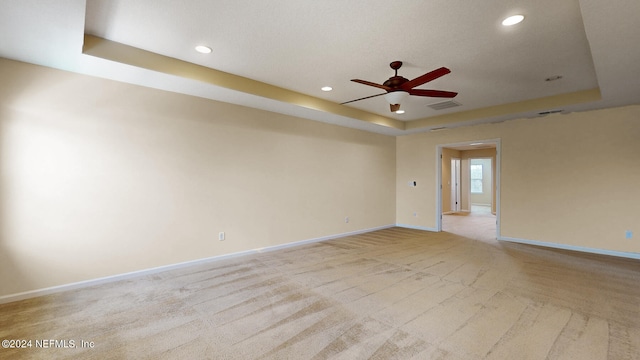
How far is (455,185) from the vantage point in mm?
10578

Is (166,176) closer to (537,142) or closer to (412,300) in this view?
(412,300)

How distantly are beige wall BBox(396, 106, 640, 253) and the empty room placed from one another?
0.03 metres

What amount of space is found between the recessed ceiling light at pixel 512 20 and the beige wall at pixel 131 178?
349 cm

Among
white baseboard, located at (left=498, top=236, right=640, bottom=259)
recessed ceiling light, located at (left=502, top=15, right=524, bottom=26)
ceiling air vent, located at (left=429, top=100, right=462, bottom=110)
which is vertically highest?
ceiling air vent, located at (left=429, top=100, right=462, bottom=110)

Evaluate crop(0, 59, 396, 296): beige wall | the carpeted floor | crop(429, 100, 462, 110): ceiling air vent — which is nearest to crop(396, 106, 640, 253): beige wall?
the carpeted floor

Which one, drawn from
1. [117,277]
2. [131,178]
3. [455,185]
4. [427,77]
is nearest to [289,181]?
[131,178]

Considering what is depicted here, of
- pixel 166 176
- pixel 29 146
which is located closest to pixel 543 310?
pixel 166 176

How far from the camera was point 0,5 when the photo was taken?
1916 mm

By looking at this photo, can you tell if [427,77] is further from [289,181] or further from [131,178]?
[131,178]

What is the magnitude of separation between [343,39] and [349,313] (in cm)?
271

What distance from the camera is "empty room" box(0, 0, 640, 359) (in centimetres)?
220

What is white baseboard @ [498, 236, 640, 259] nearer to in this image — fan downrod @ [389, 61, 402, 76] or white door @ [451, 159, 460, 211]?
fan downrod @ [389, 61, 402, 76]

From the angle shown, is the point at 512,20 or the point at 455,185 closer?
the point at 512,20

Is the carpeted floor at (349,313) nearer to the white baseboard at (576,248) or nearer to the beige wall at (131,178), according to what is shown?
the beige wall at (131,178)
